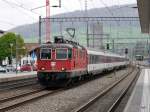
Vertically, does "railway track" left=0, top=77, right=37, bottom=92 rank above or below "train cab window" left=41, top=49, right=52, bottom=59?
below

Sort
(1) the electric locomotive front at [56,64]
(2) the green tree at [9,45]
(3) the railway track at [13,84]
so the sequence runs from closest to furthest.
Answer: (1) the electric locomotive front at [56,64]
(3) the railway track at [13,84]
(2) the green tree at [9,45]

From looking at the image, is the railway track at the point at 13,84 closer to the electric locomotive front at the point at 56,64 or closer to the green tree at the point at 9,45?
the electric locomotive front at the point at 56,64

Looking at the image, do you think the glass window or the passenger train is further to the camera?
the glass window

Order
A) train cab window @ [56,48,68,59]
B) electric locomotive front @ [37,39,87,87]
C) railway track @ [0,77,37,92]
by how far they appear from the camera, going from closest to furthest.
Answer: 1. electric locomotive front @ [37,39,87,87]
2. train cab window @ [56,48,68,59]
3. railway track @ [0,77,37,92]

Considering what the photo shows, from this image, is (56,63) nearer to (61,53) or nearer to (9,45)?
(61,53)

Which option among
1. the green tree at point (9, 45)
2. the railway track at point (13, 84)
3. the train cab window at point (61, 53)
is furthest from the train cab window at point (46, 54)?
the green tree at point (9, 45)

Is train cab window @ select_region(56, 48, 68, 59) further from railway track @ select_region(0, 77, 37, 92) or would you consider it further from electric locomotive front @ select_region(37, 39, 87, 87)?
railway track @ select_region(0, 77, 37, 92)

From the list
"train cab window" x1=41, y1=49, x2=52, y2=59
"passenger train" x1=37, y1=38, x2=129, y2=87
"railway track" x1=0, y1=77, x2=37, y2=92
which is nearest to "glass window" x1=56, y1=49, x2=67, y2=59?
"passenger train" x1=37, y1=38, x2=129, y2=87

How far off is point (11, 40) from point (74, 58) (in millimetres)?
81916

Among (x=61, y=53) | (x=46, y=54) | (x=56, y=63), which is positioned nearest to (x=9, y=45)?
(x=46, y=54)

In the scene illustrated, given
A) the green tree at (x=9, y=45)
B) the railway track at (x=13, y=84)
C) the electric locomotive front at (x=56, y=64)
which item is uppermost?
the green tree at (x=9, y=45)

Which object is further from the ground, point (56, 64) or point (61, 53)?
point (61, 53)

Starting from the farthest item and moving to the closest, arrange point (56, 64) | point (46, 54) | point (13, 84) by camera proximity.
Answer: point (13, 84)
point (46, 54)
point (56, 64)

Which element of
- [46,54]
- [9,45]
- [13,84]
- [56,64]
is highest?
[9,45]
